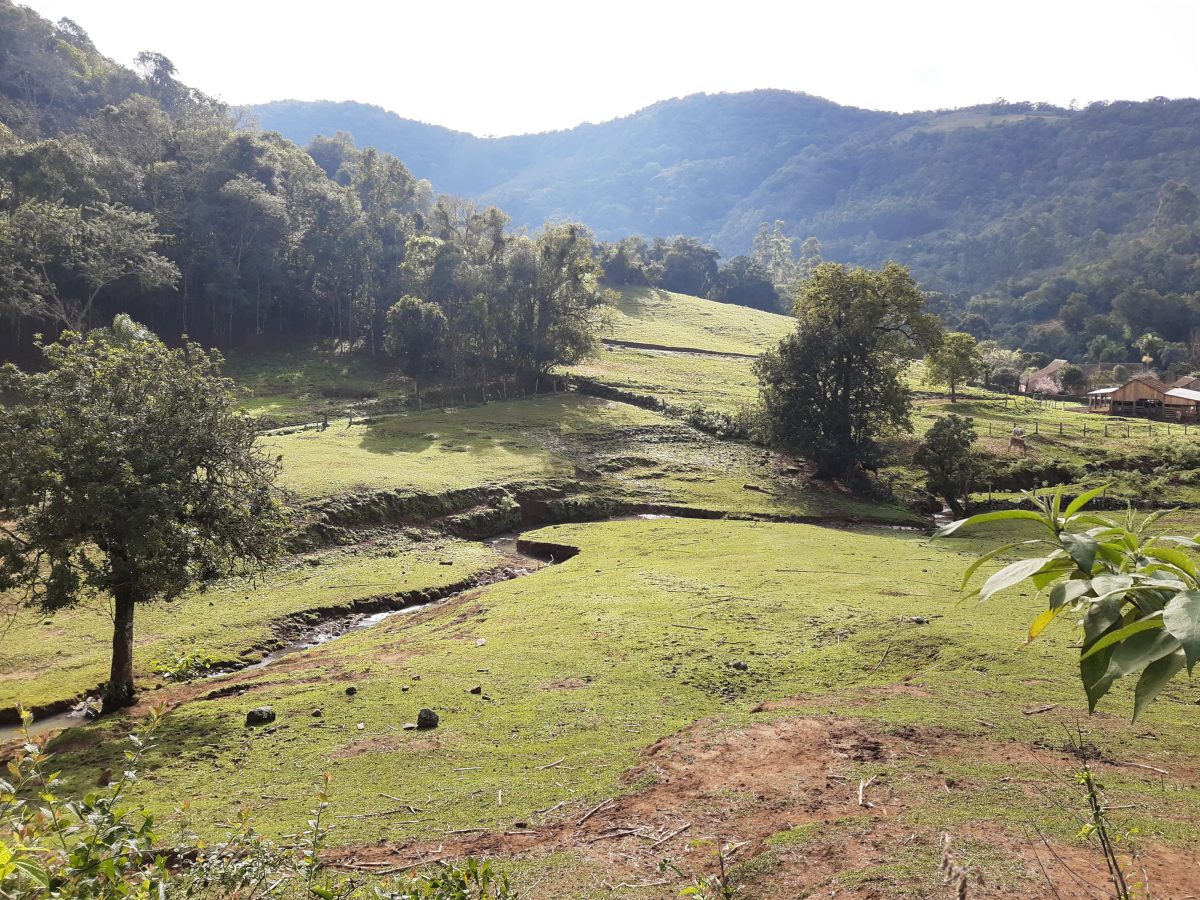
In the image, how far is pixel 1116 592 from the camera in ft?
5.75

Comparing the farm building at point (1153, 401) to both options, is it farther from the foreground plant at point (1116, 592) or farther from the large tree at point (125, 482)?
the foreground plant at point (1116, 592)

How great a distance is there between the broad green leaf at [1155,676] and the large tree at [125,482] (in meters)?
16.9

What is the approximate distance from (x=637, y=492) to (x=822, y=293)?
57.1 feet

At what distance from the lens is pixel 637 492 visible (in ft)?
139

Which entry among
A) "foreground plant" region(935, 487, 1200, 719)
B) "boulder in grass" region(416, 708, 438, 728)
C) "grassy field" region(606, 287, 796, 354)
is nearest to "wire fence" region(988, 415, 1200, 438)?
"grassy field" region(606, 287, 796, 354)

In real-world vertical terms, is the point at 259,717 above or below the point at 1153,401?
below

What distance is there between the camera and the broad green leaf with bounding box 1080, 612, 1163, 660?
172 centimetres

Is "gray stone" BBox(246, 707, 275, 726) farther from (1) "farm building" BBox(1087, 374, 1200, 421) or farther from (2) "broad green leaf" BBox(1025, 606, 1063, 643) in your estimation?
(1) "farm building" BBox(1087, 374, 1200, 421)

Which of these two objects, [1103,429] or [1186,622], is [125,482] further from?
[1103,429]

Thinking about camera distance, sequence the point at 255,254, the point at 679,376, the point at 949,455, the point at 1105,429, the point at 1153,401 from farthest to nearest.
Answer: the point at 679,376
the point at 255,254
the point at 1153,401
the point at 1105,429
the point at 949,455

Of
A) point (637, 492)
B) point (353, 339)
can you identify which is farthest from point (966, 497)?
point (353, 339)

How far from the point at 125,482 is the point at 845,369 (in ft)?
131

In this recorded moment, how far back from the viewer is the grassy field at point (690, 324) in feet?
299

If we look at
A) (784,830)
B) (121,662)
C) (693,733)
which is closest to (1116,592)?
(784,830)
